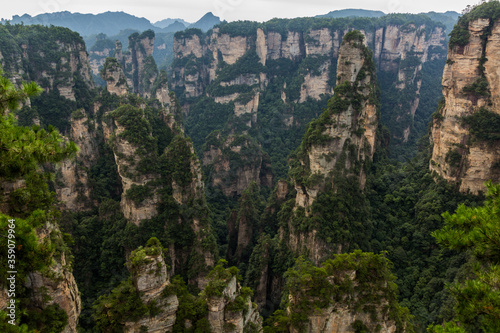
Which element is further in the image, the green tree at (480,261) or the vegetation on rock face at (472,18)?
the vegetation on rock face at (472,18)

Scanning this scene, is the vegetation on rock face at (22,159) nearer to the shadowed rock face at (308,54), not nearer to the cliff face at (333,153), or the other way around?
the cliff face at (333,153)

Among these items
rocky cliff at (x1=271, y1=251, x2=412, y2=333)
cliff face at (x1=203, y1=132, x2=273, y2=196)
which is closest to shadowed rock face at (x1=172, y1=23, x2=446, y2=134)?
cliff face at (x1=203, y1=132, x2=273, y2=196)

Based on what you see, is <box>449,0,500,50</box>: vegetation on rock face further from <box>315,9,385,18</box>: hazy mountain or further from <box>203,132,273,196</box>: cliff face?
<box>315,9,385,18</box>: hazy mountain

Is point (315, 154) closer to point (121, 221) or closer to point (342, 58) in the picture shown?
point (342, 58)

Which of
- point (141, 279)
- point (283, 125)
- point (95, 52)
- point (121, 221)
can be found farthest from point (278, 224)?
point (95, 52)

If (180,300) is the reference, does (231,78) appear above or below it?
above

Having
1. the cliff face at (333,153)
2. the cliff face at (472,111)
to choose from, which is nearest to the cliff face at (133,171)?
the cliff face at (333,153)
